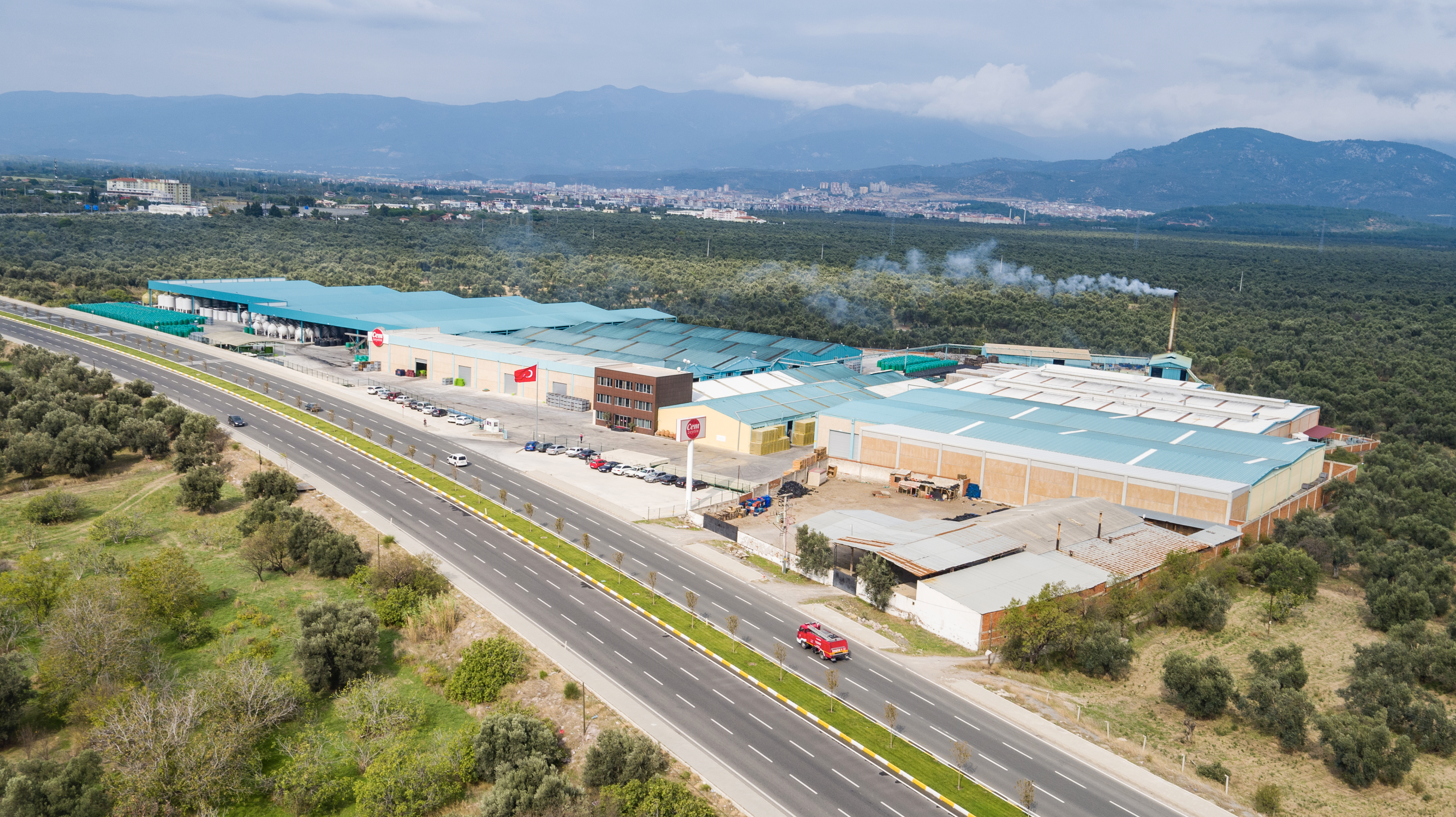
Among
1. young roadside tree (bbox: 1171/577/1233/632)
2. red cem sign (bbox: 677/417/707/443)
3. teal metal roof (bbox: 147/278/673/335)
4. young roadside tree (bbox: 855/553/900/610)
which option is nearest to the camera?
young roadside tree (bbox: 1171/577/1233/632)

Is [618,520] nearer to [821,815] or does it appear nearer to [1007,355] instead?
[821,815]

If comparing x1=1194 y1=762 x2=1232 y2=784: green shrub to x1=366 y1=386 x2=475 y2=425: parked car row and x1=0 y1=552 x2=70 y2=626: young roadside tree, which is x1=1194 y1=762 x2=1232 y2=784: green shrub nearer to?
x1=0 y1=552 x2=70 y2=626: young roadside tree

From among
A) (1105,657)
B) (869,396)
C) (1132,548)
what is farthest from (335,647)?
(869,396)

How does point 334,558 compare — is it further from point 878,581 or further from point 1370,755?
point 1370,755

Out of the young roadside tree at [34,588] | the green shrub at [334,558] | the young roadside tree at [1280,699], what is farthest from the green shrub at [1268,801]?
the young roadside tree at [34,588]

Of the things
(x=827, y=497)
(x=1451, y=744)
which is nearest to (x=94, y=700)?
(x=827, y=497)

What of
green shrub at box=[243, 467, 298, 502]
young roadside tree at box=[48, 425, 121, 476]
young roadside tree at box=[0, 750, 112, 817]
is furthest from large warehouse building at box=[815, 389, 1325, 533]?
young roadside tree at box=[48, 425, 121, 476]
